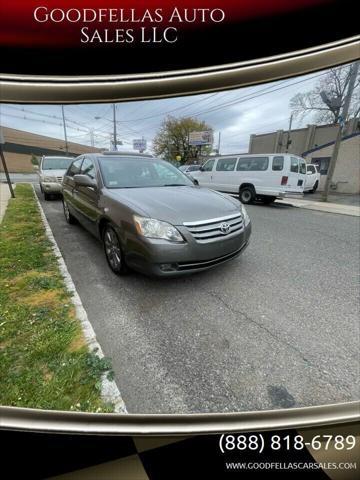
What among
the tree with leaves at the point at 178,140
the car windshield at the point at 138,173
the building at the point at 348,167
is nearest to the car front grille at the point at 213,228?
the car windshield at the point at 138,173

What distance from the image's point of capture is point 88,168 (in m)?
3.90

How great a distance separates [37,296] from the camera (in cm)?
266

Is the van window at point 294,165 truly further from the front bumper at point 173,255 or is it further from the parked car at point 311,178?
the front bumper at point 173,255

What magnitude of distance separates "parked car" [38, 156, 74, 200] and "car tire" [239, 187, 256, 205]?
6.78m

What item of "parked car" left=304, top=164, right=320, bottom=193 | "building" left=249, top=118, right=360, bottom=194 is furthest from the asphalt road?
"building" left=249, top=118, right=360, bottom=194

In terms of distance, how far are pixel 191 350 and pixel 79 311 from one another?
118 cm

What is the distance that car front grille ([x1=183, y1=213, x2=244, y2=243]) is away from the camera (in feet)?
8.21

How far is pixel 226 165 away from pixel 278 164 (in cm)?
241

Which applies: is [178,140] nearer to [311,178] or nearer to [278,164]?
[311,178]

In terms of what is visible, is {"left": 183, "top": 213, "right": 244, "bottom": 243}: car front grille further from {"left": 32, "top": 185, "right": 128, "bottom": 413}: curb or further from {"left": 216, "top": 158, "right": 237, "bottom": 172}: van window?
{"left": 216, "top": 158, "right": 237, "bottom": 172}: van window

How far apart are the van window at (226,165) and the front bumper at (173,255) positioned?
853 cm

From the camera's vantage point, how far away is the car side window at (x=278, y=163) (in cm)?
888

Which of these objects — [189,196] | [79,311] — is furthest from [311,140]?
[79,311]

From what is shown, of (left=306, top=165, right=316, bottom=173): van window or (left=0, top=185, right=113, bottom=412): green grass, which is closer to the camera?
(left=0, top=185, right=113, bottom=412): green grass
